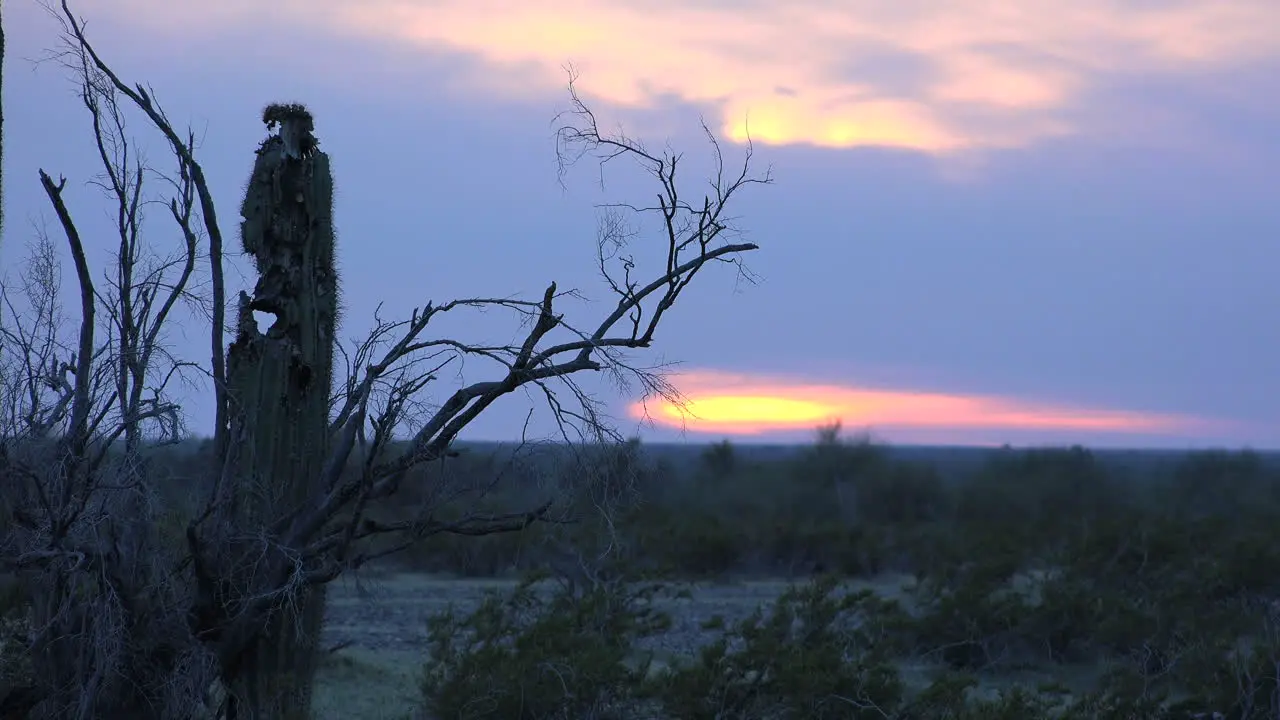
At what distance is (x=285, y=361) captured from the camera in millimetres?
10422

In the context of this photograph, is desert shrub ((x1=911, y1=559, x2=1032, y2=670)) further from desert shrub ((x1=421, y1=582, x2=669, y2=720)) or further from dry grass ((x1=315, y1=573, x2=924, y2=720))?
desert shrub ((x1=421, y1=582, x2=669, y2=720))

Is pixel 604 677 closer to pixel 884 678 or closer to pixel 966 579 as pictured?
pixel 884 678

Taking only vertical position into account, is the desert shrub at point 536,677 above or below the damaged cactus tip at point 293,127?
below

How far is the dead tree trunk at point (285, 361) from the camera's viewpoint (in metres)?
10.4

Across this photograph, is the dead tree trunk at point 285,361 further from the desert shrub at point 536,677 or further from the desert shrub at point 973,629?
the desert shrub at point 973,629

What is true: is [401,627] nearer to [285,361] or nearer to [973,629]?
[973,629]

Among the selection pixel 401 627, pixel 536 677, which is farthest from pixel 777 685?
pixel 401 627

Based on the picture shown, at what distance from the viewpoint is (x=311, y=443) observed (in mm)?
10617

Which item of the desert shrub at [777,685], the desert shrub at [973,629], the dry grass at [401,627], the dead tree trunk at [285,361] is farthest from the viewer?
the desert shrub at [973,629]

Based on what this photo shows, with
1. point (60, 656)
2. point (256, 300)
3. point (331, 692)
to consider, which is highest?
point (256, 300)

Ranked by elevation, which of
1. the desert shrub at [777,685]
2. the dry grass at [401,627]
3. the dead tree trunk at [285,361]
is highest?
the dead tree trunk at [285,361]

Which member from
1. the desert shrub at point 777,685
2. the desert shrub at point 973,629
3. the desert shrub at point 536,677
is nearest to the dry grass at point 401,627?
the desert shrub at point 536,677

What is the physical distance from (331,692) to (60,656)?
651 centimetres

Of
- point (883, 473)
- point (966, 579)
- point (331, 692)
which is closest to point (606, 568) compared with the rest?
point (331, 692)
